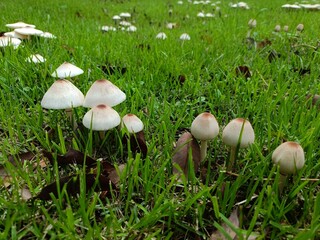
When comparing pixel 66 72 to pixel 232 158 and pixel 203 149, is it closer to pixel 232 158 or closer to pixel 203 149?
pixel 203 149

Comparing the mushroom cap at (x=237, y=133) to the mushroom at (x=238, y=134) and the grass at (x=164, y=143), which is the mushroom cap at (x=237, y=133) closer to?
the mushroom at (x=238, y=134)

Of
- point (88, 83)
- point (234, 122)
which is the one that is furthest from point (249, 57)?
point (234, 122)

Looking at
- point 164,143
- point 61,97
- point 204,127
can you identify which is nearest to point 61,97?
point 61,97

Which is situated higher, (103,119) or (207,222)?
(103,119)

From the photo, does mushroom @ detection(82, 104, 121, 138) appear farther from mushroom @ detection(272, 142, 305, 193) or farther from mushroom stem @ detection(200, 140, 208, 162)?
mushroom @ detection(272, 142, 305, 193)

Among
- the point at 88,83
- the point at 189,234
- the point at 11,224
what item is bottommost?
the point at 189,234

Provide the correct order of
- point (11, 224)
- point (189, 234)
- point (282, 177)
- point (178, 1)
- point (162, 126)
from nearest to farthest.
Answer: point (11, 224)
point (189, 234)
point (282, 177)
point (162, 126)
point (178, 1)

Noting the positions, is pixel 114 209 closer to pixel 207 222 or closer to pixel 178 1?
pixel 207 222

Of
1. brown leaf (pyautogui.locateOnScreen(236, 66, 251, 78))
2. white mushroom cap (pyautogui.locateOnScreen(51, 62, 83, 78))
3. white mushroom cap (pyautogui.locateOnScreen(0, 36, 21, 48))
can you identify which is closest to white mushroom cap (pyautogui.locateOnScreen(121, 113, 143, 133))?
white mushroom cap (pyautogui.locateOnScreen(51, 62, 83, 78))
